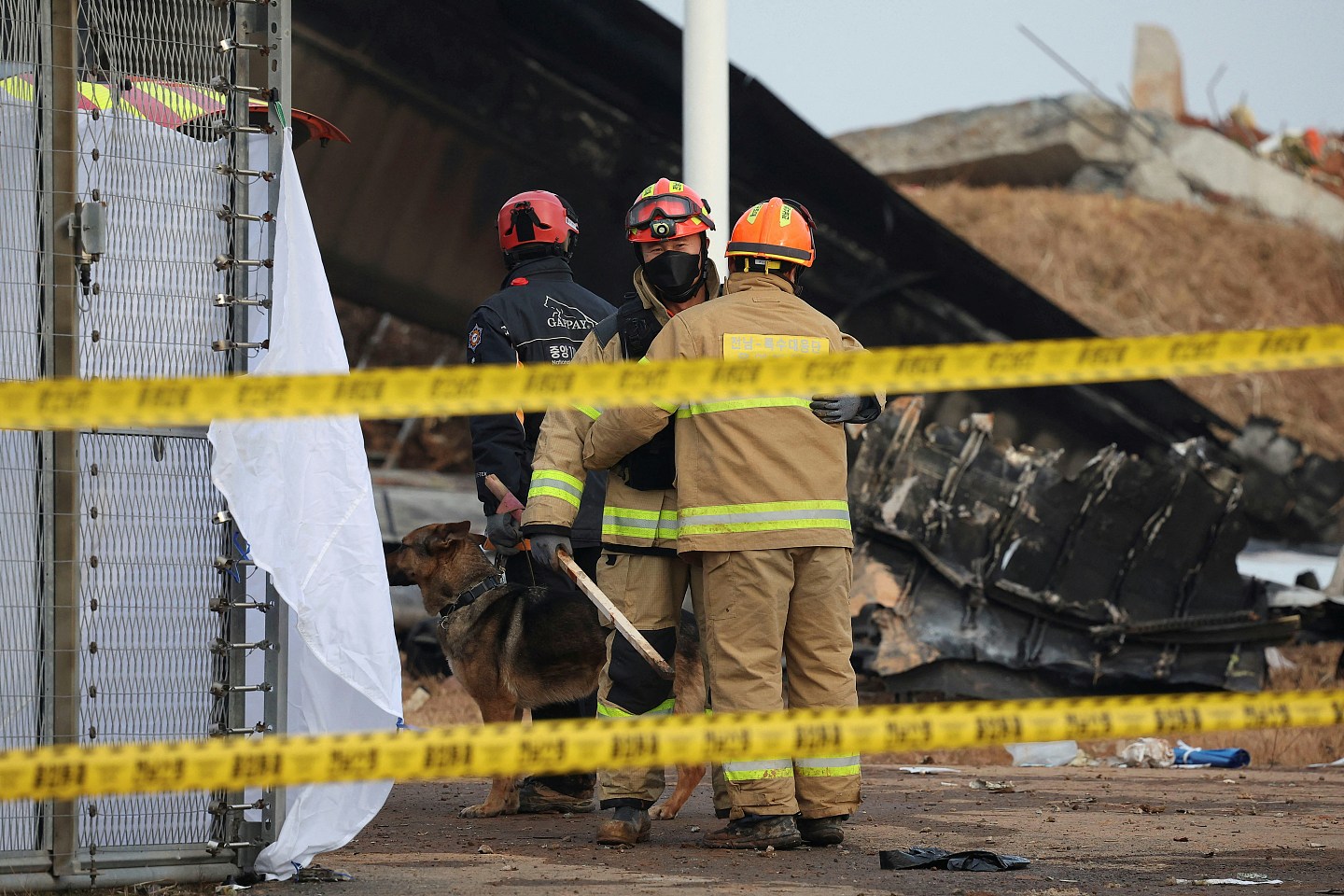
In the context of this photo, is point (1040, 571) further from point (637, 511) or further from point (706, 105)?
point (637, 511)

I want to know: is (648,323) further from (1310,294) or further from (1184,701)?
(1310,294)

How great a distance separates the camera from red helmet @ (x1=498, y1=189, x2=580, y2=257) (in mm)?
6625

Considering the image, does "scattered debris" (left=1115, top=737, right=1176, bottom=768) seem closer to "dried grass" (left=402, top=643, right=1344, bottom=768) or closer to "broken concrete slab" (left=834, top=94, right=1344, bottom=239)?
"dried grass" (left=402, top=643, right=1344, bottom=768)

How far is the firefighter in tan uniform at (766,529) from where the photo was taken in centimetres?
525

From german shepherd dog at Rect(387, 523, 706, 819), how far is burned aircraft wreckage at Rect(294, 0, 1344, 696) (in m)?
3.56

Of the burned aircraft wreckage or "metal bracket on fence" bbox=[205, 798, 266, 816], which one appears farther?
the burned aircraft wreckage

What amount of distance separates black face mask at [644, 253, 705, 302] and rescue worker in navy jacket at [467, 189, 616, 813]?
816 millimetres

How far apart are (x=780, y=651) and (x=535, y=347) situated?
1827 mm

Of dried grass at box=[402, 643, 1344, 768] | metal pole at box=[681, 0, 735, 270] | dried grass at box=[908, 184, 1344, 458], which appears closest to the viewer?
dried grass at box=[402, 643, 1344, 768]

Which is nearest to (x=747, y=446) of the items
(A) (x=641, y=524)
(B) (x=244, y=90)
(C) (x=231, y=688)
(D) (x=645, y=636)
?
(A) (x=641, y=524)

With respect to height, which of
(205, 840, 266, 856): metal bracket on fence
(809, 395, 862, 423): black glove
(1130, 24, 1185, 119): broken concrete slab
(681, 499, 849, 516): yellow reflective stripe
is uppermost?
(1130, 24, 1185, 119): broken concrete slab

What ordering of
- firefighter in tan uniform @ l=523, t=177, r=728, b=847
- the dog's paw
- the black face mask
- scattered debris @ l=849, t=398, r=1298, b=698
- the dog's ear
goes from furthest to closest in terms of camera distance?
scattered debris @ l=849, t=398, r=1298, b=698 < the dog's ear < the dog's paw < the black face mask < firefighter in tan uniform @ l=523, t=177, r=728, b=847

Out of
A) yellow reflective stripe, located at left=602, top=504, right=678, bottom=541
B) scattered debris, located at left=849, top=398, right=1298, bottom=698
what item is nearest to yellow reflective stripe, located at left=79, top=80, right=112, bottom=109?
yellow reflective stripe, located at left=602, top=504, right=678, bottom=541

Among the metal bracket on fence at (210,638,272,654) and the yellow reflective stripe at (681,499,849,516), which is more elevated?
the yellow reflective stripe at (681,499,849,516)
